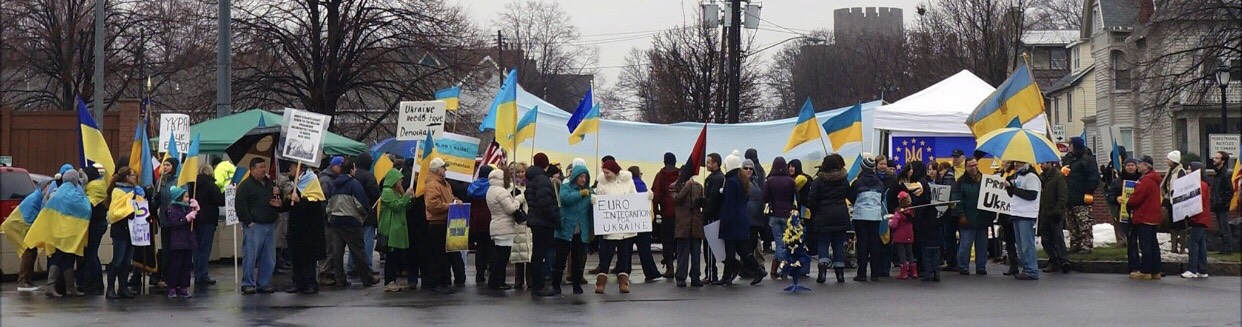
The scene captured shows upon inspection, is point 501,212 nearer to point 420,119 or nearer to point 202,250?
point 202,250

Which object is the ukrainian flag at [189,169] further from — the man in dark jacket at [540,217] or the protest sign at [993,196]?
the protest sign at [993,196]

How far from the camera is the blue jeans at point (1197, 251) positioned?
1753 cm

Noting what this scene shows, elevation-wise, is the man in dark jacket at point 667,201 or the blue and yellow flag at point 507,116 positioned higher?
the blue and yellow flag at point 507,116

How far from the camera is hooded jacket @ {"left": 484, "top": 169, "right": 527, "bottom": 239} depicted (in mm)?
15945

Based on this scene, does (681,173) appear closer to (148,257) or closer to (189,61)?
(148,257)

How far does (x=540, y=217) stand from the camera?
15641 mm

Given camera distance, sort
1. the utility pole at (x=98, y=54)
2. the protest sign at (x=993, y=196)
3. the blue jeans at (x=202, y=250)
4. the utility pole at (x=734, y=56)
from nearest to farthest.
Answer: the blue jeans at (x=202, y=250)
the protest sign at (x=993, y=196)
the utility pole at (x=98, y=54)
the utility pole at (x=734, y=56)

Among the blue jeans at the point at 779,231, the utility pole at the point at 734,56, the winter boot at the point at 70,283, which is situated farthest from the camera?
the utility pole at the point at 734,56

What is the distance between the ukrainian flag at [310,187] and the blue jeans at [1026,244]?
8086 millimetres

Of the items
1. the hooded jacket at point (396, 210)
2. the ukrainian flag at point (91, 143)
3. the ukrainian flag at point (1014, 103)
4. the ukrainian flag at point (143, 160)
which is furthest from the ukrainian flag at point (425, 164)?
the ukrainian flag at point (1014, 103)

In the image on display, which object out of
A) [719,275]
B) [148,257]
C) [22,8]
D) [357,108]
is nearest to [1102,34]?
[357,108]

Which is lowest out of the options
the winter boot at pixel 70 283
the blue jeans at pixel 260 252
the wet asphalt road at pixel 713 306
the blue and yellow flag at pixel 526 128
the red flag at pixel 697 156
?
the wet asphalt road at pixel 713 306

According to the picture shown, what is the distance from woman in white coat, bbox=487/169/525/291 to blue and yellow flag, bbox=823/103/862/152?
6589 millimetres

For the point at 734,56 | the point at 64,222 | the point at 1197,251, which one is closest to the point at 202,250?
the point at 64,222
